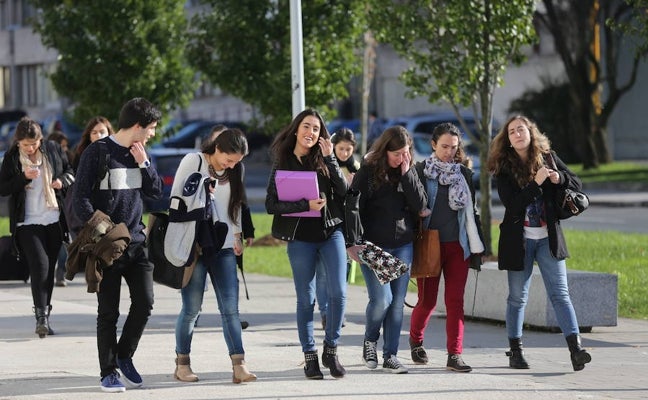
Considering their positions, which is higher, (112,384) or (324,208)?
(324,208)

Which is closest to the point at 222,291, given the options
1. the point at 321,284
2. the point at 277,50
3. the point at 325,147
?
the point at 325,147

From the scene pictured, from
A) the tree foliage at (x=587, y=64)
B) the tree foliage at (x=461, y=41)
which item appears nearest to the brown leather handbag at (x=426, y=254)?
the tree foliage at (x=461, y=41)

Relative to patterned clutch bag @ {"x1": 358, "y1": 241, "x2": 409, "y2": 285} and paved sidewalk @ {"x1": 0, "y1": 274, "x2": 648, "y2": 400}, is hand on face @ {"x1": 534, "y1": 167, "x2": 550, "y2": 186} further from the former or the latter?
paved sidewalk @ {"x1": 0, "y1": 274, "x2": 648, "y2": 400}

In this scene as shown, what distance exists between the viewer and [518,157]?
1023cm

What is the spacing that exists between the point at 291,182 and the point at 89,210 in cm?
135

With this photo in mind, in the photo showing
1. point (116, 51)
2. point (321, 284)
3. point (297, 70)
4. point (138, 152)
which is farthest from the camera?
point (116, 51)

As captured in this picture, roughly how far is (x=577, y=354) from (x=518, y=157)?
143cm

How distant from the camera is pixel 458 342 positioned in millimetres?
9961

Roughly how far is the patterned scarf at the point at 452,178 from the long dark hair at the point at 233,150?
54.0 inches

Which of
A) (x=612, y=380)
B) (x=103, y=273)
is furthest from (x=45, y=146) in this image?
(x=612, y=380)

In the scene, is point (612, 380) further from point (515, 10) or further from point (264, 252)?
point (264, 252)

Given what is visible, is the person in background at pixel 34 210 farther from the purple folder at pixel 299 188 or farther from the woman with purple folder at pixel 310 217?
the purple folder at pixel 299 188

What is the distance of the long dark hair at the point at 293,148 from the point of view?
965 cm

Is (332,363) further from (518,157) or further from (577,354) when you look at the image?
(518,157)
